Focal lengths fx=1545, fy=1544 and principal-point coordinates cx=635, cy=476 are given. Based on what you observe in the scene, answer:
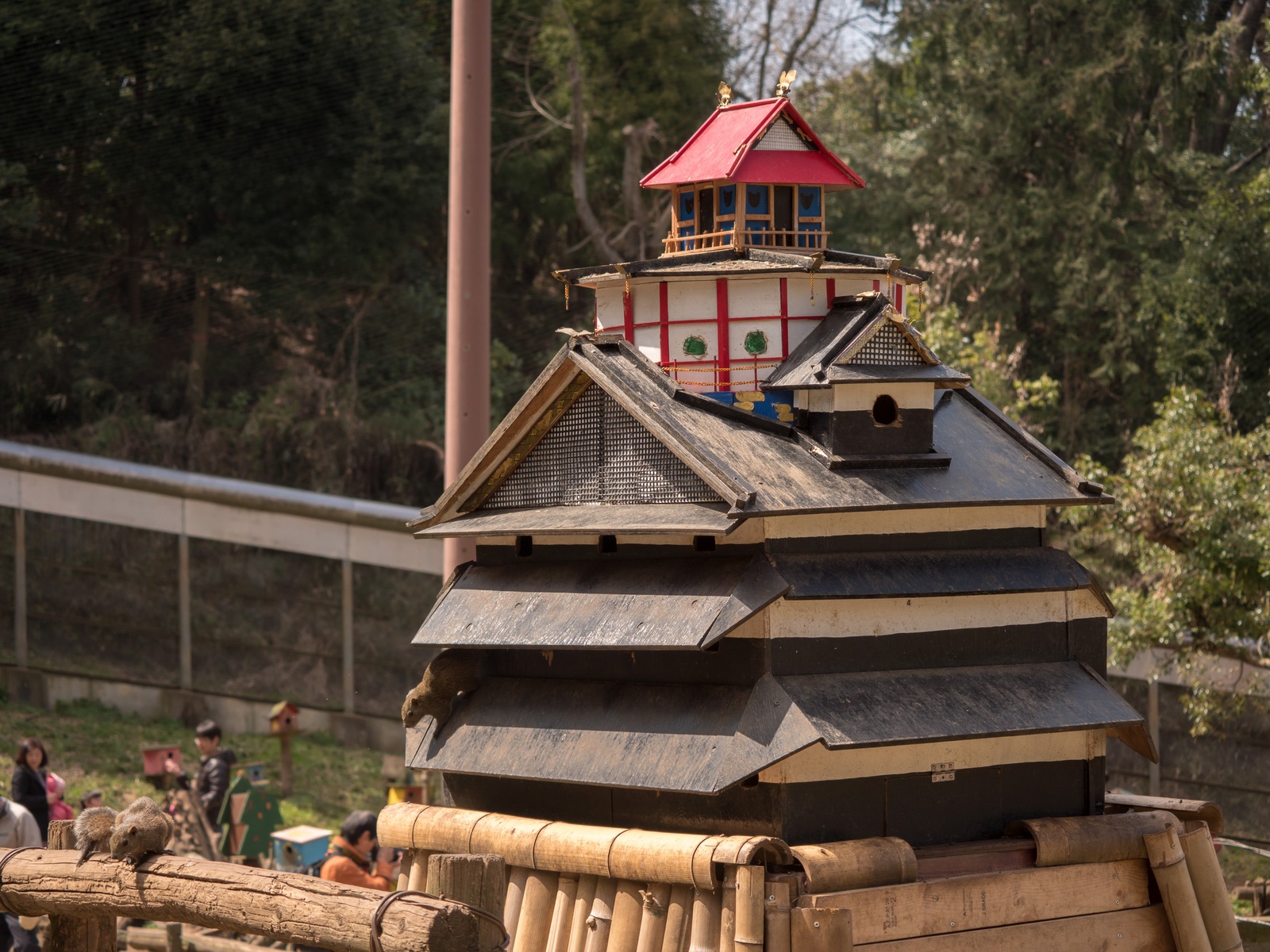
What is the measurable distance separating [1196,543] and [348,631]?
11.1 meters

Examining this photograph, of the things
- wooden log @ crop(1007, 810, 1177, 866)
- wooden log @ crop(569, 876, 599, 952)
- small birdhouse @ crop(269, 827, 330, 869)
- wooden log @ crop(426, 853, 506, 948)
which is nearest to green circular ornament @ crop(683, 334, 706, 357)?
wooden log @ crop(569, 876, 599, 952)

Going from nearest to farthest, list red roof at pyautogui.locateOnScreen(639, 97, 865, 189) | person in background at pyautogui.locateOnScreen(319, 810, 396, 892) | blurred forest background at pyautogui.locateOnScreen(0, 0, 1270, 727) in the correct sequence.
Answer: red roof at pyautogui.locateOnScreen(639, 97, 865, 189) < person in background at pyautogui.locateOnScreen(319, 810, 396, 892) < blurred forest background at pyautogui.locateOnScreen(0, 0, 1270, 727)

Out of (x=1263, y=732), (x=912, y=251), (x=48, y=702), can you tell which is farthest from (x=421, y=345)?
(x=1263, y=732)

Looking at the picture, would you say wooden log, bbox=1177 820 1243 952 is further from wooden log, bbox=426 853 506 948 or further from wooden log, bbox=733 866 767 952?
wooden log, bbox=426 853 506 948

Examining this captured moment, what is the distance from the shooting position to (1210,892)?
8.53 meters

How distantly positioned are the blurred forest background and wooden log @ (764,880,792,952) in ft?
51.8

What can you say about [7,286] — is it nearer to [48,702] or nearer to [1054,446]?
[48,702]

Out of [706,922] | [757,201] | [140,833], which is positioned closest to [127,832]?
[140,833]

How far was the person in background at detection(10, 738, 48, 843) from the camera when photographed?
13.0 metres

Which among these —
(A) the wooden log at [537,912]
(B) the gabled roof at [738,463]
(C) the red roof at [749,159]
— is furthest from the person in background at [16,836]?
(C) the red roof at [749,159]

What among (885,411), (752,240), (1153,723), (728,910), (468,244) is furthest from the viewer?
(1153,723)

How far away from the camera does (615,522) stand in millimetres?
8102

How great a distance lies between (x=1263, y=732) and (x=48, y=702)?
583 inches

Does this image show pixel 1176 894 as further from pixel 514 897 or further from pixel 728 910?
pixel 514 897
